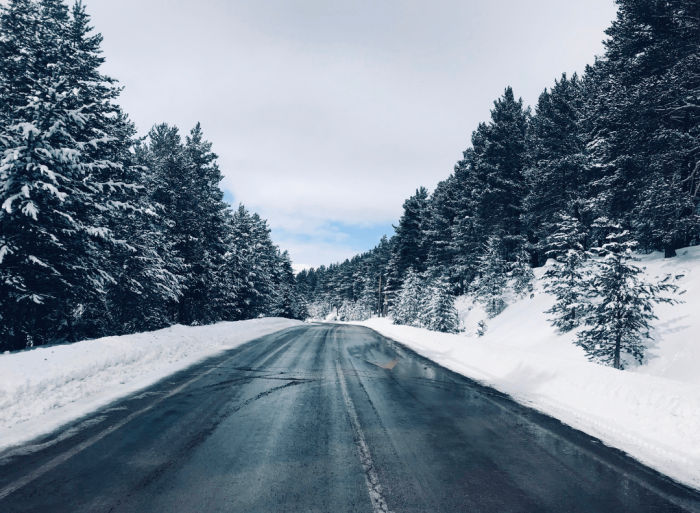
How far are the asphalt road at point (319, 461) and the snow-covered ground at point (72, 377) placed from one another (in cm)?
59

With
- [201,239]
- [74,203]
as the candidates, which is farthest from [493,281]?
[74,203]

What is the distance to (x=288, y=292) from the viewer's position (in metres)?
69.1

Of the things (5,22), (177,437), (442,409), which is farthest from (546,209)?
(5,22)

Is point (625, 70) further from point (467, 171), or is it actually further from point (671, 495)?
point (467, 171)

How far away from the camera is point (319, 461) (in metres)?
4.79

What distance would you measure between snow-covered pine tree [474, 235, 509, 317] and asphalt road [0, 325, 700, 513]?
942 inches

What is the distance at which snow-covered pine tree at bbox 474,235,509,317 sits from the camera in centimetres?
3075

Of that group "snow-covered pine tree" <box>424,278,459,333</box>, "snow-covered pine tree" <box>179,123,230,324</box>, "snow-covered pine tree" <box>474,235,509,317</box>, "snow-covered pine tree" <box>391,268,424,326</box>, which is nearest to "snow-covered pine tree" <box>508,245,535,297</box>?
"snow-covered pine tree" <box>474,235,509,317</box>

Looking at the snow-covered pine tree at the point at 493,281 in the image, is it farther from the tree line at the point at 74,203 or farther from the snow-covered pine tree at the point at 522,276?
the tree line at the point at 74,203

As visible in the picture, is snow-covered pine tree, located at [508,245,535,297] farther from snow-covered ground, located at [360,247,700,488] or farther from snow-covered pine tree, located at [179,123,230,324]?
snow-covered pine tree, located at [179,123,230,324]

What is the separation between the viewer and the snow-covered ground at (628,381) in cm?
594

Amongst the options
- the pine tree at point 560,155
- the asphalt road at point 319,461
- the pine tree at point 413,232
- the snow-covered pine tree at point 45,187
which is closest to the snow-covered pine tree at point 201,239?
the snow-covered pine tree at point 45,187

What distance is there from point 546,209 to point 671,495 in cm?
2945

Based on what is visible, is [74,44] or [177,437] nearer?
[177,437]
